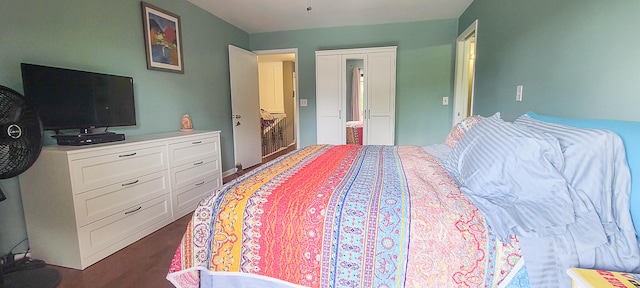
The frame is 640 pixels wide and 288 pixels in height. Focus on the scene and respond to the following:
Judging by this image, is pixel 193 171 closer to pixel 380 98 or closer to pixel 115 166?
pixel 115 166

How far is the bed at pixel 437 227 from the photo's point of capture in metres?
0.90

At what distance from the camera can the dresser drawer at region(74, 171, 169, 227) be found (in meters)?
1.76

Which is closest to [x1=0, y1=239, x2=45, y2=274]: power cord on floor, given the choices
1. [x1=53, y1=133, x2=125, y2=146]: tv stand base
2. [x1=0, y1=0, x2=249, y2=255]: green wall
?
[x1=0, y1=0, x2=249, y2=255]: green wall

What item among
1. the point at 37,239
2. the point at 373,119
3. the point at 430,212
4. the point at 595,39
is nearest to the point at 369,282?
the point at 430,212

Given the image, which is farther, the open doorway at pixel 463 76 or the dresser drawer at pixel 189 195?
the open doorway at pixel 463 76

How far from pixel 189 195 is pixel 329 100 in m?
2.40

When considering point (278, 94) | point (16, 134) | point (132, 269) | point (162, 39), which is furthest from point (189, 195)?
point (278, 94)

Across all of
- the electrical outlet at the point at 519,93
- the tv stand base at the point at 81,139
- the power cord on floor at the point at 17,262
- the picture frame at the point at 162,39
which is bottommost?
the power cord on floor at the point at 17,262

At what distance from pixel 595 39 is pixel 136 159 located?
2.89 m

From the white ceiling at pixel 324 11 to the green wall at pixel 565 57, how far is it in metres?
1.01

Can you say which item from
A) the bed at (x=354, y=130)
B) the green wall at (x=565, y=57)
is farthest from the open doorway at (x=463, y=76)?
the bed at (x=354, y=130)

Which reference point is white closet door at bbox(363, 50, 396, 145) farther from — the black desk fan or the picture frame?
the black desk fan

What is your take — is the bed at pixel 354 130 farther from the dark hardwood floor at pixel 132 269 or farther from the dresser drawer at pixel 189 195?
the dark hardwood floor at pixel 132 269

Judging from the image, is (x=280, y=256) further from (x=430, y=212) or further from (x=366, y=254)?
(x=430, y=212)
